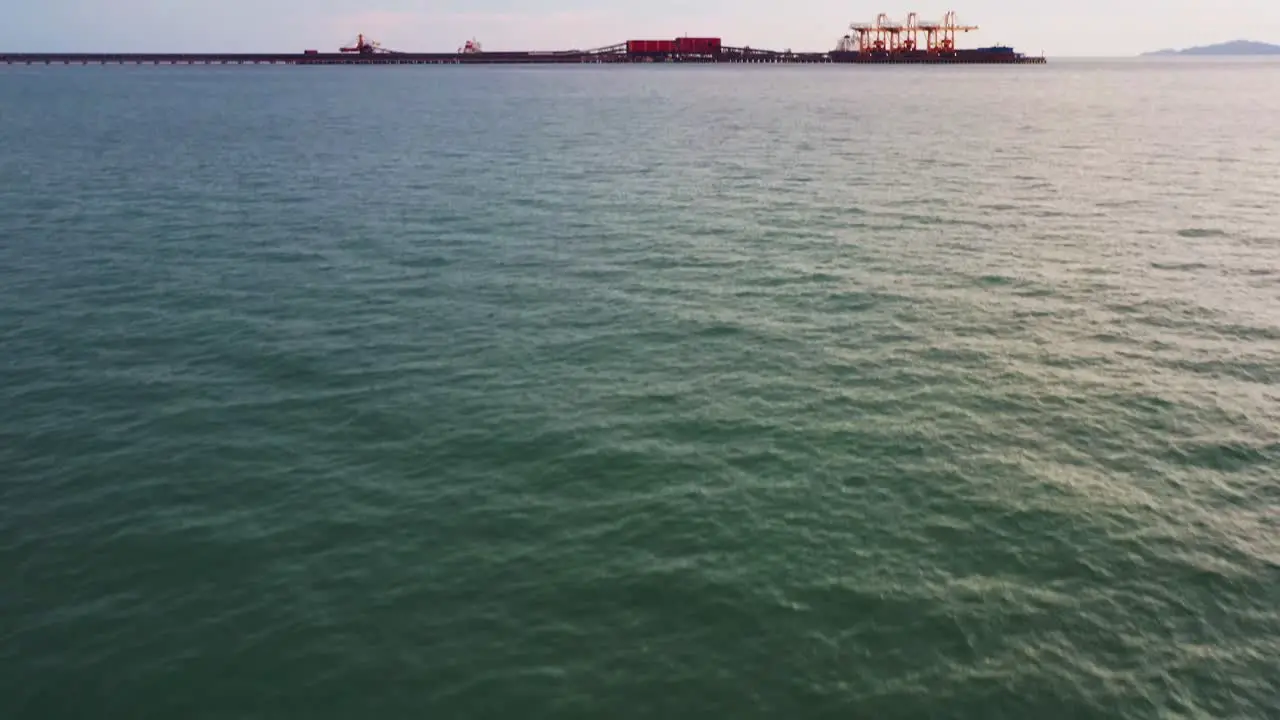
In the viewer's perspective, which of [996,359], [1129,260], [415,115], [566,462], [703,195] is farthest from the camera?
[415,115]

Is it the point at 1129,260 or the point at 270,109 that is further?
the point at 270,109

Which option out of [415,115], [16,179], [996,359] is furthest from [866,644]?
[415,115]

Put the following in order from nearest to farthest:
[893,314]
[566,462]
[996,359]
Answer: [566,462], [996,359], [893,314]

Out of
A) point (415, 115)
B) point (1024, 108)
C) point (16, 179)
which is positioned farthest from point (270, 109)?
point (1024, 108)

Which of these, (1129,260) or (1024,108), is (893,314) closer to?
(1129,260)

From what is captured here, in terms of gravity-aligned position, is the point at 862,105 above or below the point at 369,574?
above

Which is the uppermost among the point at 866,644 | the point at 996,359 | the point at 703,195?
the point at 703,195

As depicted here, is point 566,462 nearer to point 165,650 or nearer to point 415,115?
point 165,650
